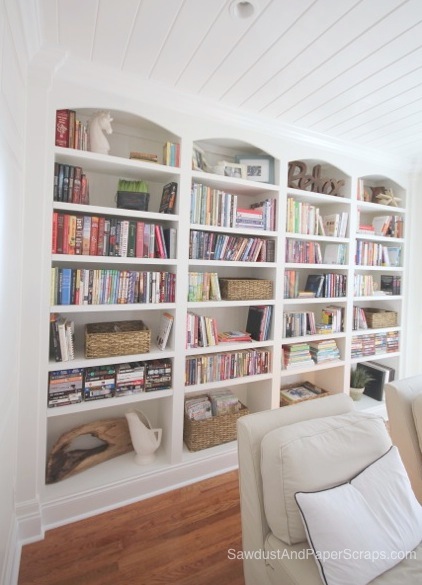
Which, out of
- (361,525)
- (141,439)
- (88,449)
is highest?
(361,525)

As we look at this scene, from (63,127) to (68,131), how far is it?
0.09ft

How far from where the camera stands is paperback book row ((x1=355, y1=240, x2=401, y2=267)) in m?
2.74

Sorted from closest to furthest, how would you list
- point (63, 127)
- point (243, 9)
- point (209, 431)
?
point (243, 9)
point (63, 127)
point (209, 431)

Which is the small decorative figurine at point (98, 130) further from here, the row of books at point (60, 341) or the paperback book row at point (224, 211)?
the row of books at point (60, 341)

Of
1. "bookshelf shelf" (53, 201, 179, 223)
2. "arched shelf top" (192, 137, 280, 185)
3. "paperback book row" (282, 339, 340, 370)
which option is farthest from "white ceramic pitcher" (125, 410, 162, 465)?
"arched shelf top" (192, 137, 280, 185)

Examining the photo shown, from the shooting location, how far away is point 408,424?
4.88 feet

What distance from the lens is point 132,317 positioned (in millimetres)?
2129

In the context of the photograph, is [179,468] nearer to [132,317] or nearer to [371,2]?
[132,317]

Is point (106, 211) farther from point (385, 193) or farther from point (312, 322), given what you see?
point (385, 193)

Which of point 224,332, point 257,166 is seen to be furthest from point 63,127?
point 224,332

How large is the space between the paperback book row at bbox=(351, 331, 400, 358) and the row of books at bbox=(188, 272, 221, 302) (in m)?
1.46

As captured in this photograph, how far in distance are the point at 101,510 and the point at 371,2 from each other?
268cm

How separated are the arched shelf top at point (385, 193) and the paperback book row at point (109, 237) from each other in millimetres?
1920

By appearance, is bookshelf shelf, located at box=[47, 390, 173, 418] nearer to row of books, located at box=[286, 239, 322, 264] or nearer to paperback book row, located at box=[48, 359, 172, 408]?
Result: paperback book row, located at box=[48, 359, 172, 408]
